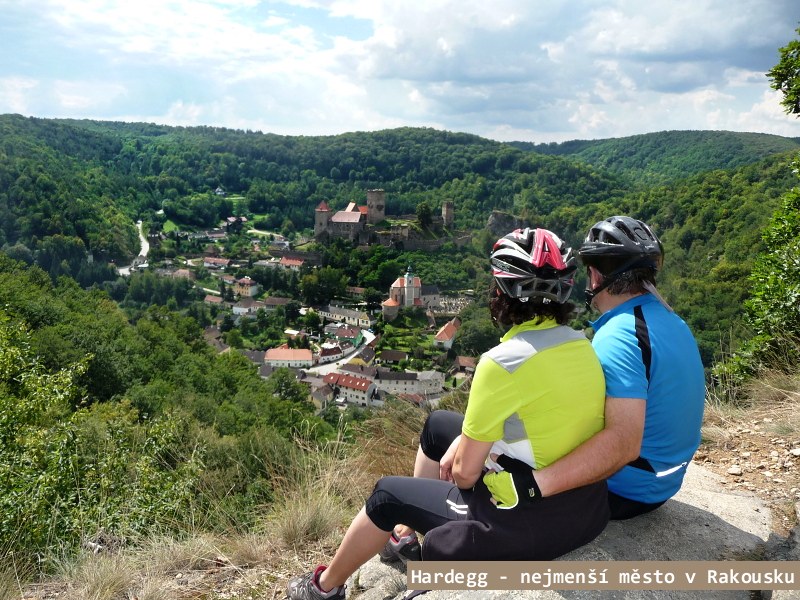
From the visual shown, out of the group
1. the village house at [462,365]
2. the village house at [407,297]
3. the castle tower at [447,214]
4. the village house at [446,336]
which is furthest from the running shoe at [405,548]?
the castle tower at [447,214]

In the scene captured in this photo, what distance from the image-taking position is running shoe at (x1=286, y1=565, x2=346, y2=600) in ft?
7.23

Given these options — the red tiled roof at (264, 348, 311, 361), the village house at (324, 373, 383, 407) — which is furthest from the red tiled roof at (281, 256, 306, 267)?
the village house at (324, 373, 383, 407)

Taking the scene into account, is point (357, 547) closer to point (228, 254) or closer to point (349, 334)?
point (349, 334)

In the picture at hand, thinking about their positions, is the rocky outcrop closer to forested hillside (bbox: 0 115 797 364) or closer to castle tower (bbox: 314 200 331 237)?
forested hillside (bbox: 0 115 797 364)

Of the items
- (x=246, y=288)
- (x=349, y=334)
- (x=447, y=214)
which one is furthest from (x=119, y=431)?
(x=447, y=214)

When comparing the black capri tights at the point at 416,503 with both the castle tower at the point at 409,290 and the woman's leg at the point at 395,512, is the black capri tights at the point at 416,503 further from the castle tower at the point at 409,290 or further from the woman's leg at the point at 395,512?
the castle tower at the point at 409,290

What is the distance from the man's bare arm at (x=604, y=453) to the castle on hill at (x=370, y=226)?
214 feet

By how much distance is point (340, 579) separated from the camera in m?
2.18

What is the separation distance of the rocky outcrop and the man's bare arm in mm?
344

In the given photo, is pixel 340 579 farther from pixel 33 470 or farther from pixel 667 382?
pixel 33 470

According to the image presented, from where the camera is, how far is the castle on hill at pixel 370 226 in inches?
2689

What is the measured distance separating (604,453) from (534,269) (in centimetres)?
62

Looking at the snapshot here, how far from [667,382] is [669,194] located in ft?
185

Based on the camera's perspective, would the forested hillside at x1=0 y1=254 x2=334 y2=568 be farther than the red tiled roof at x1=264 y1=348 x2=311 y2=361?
No
